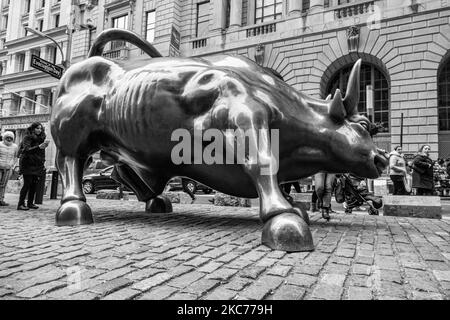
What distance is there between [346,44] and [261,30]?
4.64 meters

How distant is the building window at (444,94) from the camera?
16297 millimetres

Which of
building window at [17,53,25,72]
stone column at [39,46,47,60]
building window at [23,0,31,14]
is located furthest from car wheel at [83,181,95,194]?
building window at [23,0,31,14]

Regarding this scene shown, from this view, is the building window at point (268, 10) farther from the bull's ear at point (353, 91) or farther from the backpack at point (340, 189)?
the bull's ear at point (353, 91)

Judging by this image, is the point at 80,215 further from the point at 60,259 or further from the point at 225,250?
the point at 225,250

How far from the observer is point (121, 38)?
4.23m

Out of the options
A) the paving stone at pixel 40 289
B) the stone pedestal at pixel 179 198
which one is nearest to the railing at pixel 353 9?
the stone pedestal at pixel 179 198

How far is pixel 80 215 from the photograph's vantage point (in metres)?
3.48

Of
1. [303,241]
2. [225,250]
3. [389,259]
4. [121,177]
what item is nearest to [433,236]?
[389,259]

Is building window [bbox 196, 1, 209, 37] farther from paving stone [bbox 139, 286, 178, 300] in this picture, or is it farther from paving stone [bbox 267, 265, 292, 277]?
paving stone [bbox 139, 286, 178, 300]

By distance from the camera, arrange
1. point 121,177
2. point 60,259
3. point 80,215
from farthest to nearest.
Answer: point 121,177 → point 80,215 → point 60,259

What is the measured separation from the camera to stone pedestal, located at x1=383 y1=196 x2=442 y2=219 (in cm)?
622

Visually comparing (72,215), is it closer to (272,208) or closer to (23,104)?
(272,208)
